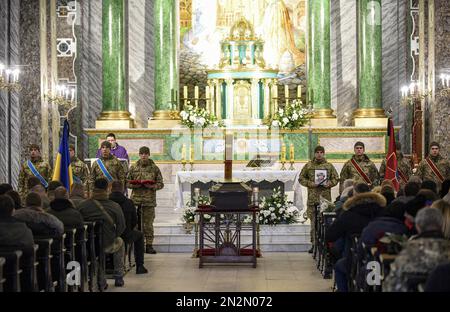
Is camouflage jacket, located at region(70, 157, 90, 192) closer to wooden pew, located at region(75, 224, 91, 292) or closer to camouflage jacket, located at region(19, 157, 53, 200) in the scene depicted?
camouflage jacket, located at region(19, 157, 53, 200)

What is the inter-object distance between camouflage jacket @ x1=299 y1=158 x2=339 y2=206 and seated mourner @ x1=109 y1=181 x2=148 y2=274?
3.81m

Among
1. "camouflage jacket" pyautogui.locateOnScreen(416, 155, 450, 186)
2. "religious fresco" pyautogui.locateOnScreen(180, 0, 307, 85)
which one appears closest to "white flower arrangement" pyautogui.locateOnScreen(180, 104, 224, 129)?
"religious fresco" pyautogui.locateOnScreen(180, 0, 307, 85)

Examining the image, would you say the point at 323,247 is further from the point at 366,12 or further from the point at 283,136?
the point at 366,12

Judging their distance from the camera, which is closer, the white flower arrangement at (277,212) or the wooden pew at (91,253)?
the wooden pew at (91,253)

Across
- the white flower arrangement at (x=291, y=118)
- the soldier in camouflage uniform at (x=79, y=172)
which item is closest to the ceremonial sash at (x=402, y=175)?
the soldier in camouflage uniform at (x=79, y=172)

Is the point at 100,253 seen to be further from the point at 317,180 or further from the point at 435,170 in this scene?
the point at 435,170

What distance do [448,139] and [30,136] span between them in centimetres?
880

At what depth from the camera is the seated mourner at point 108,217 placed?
12.7 metres

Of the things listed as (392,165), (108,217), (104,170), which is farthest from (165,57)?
(108,217)

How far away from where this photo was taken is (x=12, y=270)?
872 cm

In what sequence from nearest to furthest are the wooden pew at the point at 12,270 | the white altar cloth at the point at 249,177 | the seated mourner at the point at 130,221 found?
the wooden pew at the point at 12,270, the seated mourner at the point at 130,221, the white altar cloth at the point at 249,177

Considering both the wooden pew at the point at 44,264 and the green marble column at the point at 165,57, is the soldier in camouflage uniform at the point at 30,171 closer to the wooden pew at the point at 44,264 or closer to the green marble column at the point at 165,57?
the wooden pew at the point at 44,264

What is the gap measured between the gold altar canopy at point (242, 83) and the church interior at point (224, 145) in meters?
0.04
